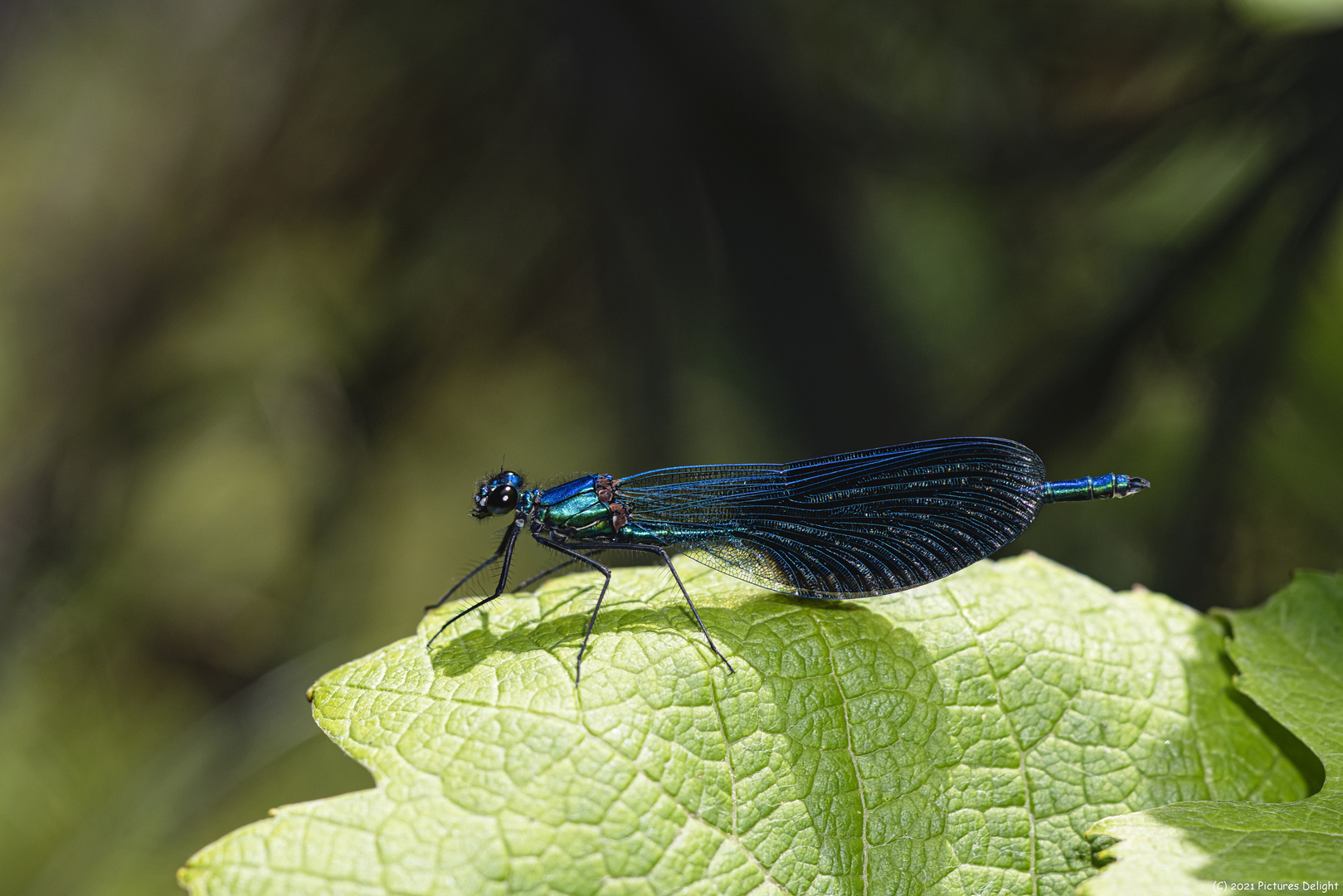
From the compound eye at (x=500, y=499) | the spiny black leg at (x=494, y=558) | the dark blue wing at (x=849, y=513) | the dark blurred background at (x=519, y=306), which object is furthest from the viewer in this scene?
the dark blurred background at (x=519, y=306)

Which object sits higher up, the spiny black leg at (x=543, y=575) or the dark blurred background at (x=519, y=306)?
the dark blurred background at (x=519, y=306)

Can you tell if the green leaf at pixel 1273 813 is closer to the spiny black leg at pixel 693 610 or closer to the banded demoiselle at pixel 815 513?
the banded demoiselle at pixel 815 513

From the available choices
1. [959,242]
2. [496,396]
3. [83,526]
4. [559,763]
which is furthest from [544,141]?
[559,763]

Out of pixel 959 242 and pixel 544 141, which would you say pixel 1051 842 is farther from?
pixel 544 141

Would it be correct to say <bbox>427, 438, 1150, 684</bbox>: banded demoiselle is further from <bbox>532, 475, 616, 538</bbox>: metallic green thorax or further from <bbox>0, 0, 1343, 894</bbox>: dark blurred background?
<bbox>0, 0, 1343, 894</bbox>: dark blurred background

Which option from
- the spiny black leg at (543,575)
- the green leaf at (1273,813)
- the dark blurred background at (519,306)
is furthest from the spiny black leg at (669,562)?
the green leaf at (1273,813)

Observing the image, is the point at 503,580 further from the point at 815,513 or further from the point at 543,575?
the point at 815,513
